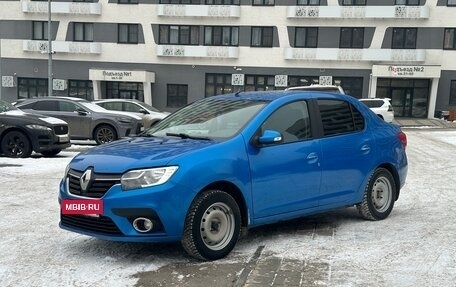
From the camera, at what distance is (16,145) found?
12.3 m

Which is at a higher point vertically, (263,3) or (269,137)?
(263,3)

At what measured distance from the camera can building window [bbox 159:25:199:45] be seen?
38594 mm

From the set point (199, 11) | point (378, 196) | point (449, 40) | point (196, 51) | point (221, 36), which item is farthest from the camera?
point (221, 36)

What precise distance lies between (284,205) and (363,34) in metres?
34.0

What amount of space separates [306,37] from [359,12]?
415cm

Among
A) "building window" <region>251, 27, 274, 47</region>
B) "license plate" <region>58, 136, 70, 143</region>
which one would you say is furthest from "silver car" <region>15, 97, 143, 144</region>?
"building window" <region>251, 27, 274, 47</region>

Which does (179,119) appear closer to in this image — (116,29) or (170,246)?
(170,246)

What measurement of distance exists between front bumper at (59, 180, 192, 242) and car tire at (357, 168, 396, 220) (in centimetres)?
280

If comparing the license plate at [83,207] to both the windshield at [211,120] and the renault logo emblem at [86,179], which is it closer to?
the renault logo emblem at [86,179]

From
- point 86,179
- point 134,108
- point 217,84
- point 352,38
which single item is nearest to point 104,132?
point 134,108

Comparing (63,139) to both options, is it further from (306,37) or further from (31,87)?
(31,87)

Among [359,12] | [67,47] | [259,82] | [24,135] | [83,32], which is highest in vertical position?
[359,12]

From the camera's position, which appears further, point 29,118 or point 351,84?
point 351,84

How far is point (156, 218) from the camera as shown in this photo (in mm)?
4500
